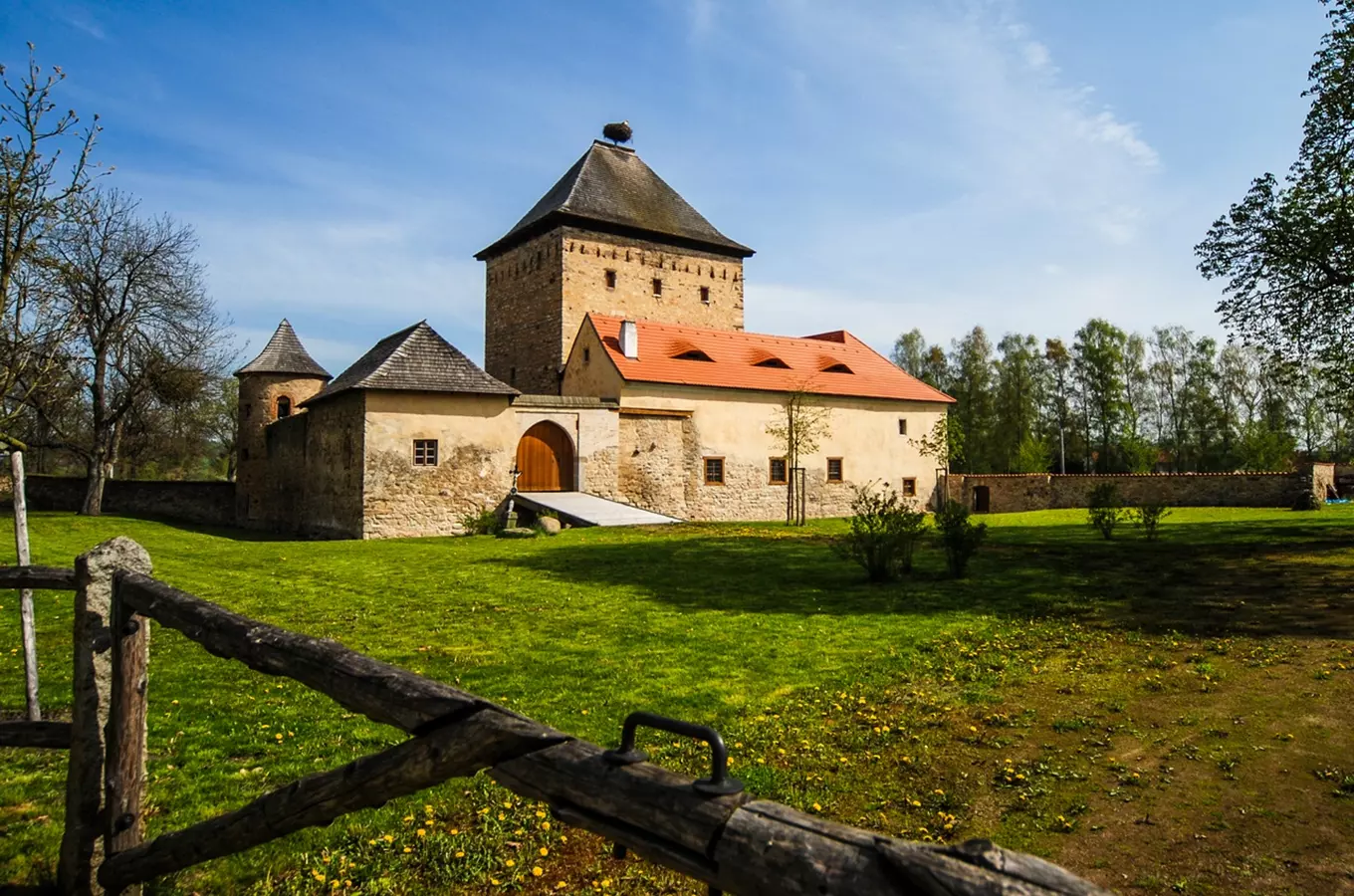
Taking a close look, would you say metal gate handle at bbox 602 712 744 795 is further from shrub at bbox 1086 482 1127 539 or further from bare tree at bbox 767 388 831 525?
bare tree at bbox 767 388 831 525

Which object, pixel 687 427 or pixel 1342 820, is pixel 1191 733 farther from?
pixel 687 427

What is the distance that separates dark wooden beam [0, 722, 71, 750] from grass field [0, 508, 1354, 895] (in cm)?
56

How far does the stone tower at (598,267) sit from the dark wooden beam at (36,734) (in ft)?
94.7

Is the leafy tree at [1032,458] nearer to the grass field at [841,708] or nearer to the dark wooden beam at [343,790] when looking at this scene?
the grass field at [841,708]

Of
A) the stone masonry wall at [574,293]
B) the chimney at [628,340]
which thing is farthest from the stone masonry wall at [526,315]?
the chimney at [628,340]

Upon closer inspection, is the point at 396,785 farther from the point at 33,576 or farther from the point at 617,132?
the point at 617,132

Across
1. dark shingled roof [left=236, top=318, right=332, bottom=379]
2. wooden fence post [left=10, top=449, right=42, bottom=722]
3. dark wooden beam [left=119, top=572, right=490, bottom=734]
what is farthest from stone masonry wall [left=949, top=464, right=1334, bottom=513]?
dark wooden beam [left=119, top=572, right=490, bottom=734]

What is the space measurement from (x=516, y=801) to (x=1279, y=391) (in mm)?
56942

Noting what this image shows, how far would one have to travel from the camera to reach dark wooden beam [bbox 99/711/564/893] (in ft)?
7.27

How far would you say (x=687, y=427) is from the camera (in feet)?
91.0

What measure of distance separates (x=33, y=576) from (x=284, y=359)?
27923mm

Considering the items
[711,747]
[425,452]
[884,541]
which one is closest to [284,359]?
[425,452]

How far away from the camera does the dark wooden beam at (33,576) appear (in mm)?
3822

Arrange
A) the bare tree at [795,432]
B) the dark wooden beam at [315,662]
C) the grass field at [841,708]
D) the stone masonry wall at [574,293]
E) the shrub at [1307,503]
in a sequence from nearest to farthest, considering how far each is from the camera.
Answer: the dark wooden beam at [315,662], the grass field at [841,708], the shrub at [1307,503], the bare tree at [795,432], the stone masonry wall at [574,293]
